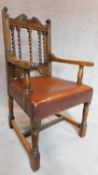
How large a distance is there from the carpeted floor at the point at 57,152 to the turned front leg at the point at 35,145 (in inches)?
2.1

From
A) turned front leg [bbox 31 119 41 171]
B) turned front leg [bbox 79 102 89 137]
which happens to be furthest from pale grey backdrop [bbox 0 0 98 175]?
turned front leg [bbox 31 119 41 171]

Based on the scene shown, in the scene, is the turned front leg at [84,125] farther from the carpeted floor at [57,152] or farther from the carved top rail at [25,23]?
the carved top rail at [25,23]

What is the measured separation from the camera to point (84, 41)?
1596 mm

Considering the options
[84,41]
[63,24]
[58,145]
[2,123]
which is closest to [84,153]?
[58,145]

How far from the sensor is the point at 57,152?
40.7 inches

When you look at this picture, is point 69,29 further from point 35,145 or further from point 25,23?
point 35,145

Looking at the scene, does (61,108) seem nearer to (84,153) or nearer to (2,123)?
(84,153)

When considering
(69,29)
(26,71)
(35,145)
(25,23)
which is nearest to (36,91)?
(26,71)

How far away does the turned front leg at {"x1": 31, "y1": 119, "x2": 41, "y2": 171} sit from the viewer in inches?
31.4

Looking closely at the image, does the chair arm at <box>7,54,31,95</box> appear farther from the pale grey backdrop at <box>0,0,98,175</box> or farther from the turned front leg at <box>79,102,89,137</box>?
the pale grey backdrop at <box>0,0,98,175</box>

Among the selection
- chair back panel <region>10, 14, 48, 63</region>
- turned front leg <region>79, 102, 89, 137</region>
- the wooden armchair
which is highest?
chair back panel <region>10, 14, 48, 63</region>

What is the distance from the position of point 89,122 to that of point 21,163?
0.73 meters

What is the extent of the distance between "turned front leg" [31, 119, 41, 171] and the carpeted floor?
0.05 m

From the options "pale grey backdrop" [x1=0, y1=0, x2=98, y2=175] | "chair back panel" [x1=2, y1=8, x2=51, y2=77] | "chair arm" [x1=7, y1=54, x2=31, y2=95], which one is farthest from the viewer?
"pale grey backdrop" [x1=0, y1=0, x2=98, y2=175]
